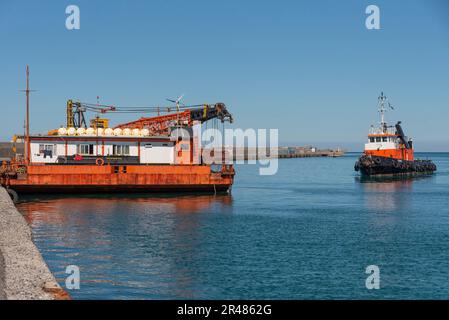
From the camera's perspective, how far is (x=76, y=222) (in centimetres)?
3052

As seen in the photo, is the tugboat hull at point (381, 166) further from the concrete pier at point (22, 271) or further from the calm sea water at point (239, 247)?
the concrete pier at point (22, 271)

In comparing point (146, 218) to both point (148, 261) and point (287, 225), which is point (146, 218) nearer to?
point (287, 225)

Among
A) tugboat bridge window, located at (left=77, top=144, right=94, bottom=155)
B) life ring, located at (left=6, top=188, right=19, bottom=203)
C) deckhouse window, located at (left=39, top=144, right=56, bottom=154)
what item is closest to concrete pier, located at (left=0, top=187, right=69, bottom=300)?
life ring, located at (left=6, top=188, right=19, bottom=203)

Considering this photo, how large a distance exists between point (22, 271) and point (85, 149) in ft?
103

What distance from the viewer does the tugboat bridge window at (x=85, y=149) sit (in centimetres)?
4691

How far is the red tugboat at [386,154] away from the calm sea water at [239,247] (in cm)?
3870

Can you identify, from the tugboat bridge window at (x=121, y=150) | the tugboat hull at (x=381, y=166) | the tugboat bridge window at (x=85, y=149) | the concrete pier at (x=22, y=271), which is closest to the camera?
the concrete pier at (x=22, y=271)

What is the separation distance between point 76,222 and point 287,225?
13093 mm

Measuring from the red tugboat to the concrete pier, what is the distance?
64703mm

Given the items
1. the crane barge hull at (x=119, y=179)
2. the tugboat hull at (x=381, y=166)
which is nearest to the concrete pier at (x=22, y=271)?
the crane barge hull at (x=119, y=179)

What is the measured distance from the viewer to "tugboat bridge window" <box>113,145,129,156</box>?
156ft

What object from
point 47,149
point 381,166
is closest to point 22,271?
point 47,149

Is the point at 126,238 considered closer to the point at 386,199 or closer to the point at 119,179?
the point at 119,179

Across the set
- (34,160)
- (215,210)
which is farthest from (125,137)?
(215,210)
